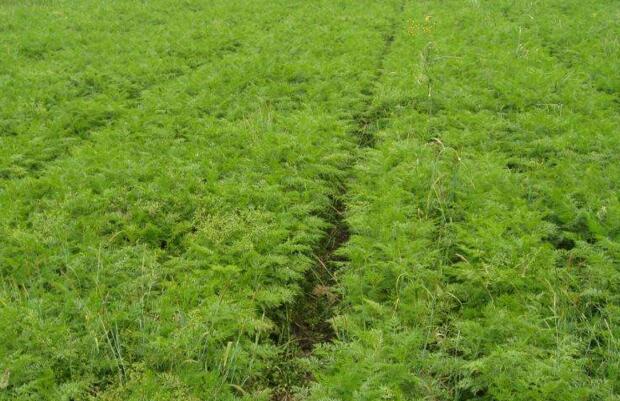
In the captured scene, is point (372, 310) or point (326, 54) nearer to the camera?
point (372, 310)

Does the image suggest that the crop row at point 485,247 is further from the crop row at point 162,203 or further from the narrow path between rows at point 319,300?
the crop row at point 162,203

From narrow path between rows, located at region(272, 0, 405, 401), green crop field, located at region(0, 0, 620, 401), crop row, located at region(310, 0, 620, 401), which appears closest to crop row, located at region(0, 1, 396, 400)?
green crop field, located at region(0, 0, 620, 401)

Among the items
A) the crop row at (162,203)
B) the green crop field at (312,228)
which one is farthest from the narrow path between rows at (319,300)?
the crop row at (162,203)

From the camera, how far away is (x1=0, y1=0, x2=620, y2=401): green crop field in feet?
16.5

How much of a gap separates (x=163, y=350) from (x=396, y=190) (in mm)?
3951

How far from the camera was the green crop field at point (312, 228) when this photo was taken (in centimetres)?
504

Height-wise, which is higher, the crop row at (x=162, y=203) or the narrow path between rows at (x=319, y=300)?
the crop row at (x=162, y=203)

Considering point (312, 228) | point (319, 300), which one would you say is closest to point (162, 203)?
point (312, 228)

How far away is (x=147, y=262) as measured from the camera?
662 centimetres

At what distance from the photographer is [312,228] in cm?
765

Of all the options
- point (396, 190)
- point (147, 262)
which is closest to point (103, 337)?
point (147, 262)

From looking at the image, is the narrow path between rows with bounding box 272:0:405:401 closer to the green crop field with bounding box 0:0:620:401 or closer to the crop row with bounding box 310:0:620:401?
the green crop field with bounding box 0:0:620:401

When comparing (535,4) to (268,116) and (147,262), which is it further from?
(147,262)

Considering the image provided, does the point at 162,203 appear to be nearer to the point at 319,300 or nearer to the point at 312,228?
the point at 312,228
